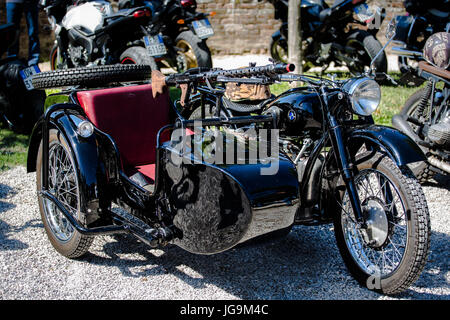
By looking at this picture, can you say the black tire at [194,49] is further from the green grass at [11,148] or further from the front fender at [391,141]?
the front fender at [391,141]

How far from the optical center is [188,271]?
123 inches

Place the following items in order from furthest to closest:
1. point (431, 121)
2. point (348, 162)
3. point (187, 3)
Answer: point (187, 3) → point (431, 121) → point (348, 162)

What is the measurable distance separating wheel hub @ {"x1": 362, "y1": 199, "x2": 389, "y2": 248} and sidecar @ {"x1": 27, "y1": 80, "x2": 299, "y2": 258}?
1.41 ft

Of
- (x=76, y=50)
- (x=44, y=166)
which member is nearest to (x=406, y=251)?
(x=44, y=166)

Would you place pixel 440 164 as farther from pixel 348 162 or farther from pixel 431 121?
pixel 348 162

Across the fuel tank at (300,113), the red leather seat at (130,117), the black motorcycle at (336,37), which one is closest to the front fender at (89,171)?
the red leather seat at (130,117)

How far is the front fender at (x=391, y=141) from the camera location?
256 cm

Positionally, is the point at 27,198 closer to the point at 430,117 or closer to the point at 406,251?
the point at 406,251

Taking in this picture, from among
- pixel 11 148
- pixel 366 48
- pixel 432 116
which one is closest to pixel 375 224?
pixel 432 116

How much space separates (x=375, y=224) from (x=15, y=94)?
15.7ft

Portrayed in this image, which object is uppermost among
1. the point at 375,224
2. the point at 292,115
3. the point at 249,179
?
the point at 292,115

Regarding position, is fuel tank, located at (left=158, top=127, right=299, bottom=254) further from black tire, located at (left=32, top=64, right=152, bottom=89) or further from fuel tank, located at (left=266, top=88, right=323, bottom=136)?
black tire, located at (left=32, top=64, right=152, bottom=89)

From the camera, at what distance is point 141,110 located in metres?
3.47

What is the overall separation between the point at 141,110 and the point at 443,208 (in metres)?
2.56
